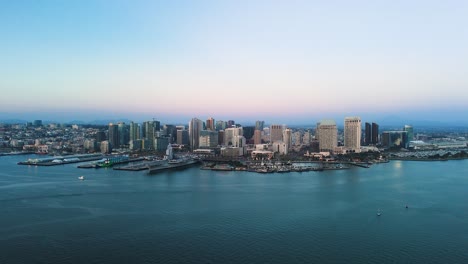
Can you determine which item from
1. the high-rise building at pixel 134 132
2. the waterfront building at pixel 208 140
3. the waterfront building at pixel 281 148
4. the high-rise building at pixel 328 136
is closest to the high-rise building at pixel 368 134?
the high-rise building at pixel 328 136

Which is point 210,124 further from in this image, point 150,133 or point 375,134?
point 375,134

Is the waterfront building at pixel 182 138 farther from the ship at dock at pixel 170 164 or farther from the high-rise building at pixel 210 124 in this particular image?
the ship at dock at pixel 170 164

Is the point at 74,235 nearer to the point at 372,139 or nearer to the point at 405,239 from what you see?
the point at 405,239

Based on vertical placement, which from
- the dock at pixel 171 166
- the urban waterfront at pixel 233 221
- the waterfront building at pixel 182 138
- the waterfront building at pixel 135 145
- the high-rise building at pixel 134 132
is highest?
the high-rise building at pixel 134 132

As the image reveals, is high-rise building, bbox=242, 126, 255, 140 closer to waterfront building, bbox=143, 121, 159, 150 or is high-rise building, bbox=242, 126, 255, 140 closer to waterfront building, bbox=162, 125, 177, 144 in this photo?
waterfront building, bbox=162, 125, 177, 144

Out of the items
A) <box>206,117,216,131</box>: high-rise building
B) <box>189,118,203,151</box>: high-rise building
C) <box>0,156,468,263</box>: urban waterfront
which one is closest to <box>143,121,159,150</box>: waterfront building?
<box>189,118,203,151</box>: high-rise building
